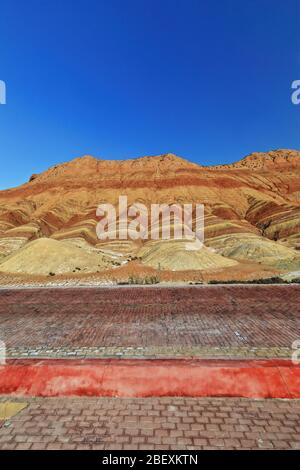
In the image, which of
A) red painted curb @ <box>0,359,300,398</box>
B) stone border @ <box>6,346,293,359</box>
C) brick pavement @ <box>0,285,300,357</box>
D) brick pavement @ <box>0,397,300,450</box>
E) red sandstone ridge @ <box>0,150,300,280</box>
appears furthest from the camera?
red sandstone ridge @ <box>0,150,300,280</box>

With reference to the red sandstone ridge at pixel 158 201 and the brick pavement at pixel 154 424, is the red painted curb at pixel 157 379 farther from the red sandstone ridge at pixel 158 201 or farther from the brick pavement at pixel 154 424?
the red sandstone ridge at pixel 158 201

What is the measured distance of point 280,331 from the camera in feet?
29.1

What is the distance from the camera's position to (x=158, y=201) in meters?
73.8

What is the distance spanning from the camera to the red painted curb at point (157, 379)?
18.1 ft

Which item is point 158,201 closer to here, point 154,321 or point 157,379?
point 154,321

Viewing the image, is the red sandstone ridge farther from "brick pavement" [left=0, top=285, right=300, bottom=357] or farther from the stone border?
the stone border

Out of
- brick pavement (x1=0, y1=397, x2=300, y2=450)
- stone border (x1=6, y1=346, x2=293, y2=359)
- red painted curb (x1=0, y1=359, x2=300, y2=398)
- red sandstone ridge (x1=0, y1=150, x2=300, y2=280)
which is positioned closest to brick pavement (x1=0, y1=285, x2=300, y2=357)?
stone border (x1=6, y1=346, x2=293, y2=359)

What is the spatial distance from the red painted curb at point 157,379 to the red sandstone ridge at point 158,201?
76.5 ft

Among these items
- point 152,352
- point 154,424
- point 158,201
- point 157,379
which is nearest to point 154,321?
point 152,352

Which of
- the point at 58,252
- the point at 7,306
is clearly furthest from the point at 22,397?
the point at 58,252

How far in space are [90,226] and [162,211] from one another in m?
16.2

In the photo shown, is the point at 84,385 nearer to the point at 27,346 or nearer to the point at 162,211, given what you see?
the point at 27,346

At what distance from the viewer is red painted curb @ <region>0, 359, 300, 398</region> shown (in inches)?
218

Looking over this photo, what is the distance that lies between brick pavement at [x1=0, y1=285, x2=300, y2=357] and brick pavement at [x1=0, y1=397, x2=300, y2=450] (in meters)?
2.05
